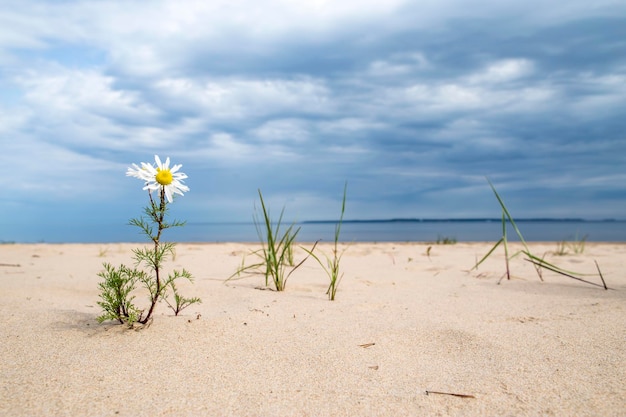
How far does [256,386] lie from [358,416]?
406 mm

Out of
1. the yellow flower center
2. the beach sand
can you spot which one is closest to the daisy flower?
the yellow flower center

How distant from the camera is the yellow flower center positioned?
6.45 feet

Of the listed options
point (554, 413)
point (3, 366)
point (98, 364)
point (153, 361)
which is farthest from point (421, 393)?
point (3, 366)

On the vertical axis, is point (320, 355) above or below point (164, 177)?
below

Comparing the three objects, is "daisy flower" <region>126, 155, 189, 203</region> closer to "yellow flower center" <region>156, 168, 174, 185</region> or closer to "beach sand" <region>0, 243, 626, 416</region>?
"yellow flower center" <region>156, 168, 174, 185</region>

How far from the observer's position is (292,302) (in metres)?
2.88

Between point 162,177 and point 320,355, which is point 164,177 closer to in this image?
point 162,177

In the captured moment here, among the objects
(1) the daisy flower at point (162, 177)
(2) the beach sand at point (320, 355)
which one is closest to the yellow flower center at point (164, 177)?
(1) the daisy flower at point (162, 177)

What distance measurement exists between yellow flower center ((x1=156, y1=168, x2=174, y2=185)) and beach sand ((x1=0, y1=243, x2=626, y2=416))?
28.2 inches

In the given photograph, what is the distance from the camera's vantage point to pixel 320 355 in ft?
6.22

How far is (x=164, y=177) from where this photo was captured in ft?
6.48

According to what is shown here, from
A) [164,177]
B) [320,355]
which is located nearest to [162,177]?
[164,177]

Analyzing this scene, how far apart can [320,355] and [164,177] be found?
103 cm

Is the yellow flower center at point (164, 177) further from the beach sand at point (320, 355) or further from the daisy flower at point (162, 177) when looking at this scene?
the beach sand at point (320, 355)
